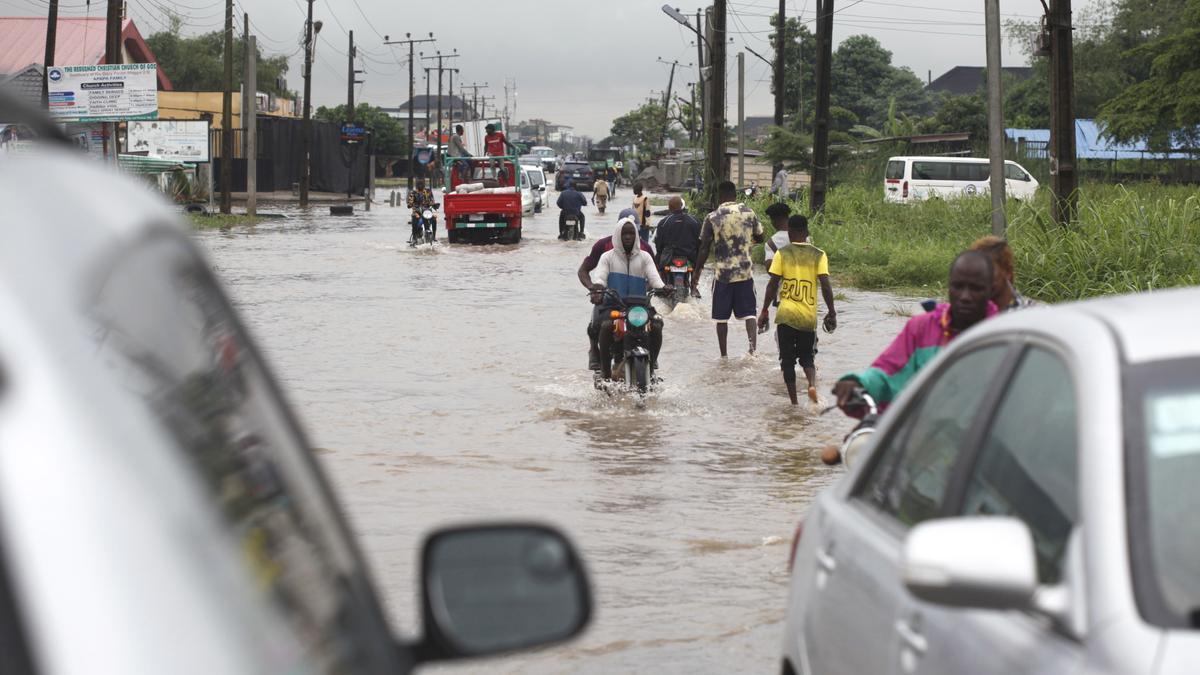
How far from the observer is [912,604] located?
3.23 m

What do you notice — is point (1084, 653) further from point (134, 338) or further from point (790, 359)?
point (790, 359)

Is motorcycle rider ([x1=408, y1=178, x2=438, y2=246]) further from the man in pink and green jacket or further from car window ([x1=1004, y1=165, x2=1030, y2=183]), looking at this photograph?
the man in pink and green jacket

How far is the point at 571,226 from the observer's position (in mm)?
41719

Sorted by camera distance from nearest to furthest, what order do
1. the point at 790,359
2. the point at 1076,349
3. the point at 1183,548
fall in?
the point at 1183,548, the point at 1076,349, the point at 790,359

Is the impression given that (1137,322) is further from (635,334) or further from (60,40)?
(60,40)

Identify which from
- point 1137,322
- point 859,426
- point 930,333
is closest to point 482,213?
point 930,333

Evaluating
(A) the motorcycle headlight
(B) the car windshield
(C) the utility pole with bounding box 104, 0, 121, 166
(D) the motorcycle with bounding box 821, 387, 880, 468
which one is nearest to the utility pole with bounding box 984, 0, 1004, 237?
(A) the motorcycle headlight

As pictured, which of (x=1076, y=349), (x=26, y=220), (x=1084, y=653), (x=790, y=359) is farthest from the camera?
(x=790, y=359)

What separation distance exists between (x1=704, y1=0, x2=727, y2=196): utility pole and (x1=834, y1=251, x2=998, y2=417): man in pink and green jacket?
29.1m

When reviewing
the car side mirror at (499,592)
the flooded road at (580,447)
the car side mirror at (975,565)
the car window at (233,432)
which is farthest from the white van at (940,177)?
the car window at (233,432)

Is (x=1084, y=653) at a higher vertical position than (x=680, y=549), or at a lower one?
higher

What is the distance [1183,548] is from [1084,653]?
1.01ft

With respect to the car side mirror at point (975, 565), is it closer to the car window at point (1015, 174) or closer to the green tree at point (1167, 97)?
the car window at point (1015, 174)

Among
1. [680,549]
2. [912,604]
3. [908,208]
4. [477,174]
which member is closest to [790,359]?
[680,549]
